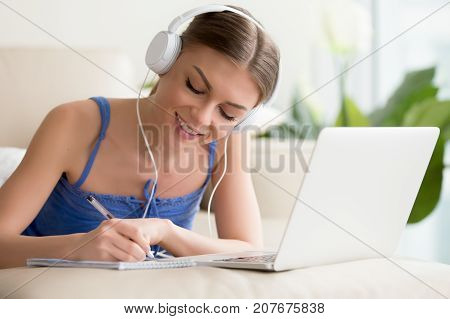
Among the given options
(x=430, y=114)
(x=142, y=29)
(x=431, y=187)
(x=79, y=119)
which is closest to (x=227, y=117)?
(x=79, y=119)

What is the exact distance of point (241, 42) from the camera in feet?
3.73

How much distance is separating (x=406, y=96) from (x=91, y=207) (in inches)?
54.9

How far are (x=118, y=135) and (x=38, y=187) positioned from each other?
20cm

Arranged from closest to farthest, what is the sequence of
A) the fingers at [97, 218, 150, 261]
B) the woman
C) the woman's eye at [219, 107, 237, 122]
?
1. the fingers at [97, 218, 150, 261]
2. the woman
3. the woman's eye at [219, 107, 237, 122]

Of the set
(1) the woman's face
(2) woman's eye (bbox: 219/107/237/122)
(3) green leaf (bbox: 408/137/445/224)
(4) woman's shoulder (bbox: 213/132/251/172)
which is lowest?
(3) green leaf (bbox: 408/137/445/224)

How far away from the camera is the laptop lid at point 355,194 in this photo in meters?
0.83

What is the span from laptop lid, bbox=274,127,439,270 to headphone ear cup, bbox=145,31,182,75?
41 cm

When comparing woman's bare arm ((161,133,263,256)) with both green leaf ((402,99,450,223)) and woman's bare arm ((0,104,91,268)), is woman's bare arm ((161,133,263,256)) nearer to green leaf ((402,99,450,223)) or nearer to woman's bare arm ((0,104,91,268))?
woman's bare arm ((0,104,91,268))

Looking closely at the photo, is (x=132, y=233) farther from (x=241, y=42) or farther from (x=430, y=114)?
(x=430, y=114)

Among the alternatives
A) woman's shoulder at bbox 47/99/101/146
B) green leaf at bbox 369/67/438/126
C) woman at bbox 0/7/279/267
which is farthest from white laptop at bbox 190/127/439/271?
green leaf at bbox 369/67/438/126

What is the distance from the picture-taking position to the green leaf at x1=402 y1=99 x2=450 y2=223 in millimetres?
2051

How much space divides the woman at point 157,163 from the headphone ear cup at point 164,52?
0.04ft

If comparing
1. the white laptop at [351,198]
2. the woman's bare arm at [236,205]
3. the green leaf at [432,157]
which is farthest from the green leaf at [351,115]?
the white laptop at [351,198]

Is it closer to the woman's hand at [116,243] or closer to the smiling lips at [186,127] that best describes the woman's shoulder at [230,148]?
the smiling lips at [186,127]
